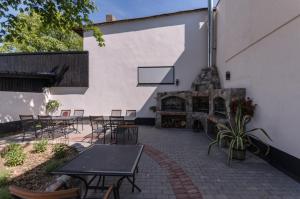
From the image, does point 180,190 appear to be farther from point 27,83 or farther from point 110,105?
point 27,83

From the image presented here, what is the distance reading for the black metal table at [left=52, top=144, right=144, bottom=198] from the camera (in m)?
2.42

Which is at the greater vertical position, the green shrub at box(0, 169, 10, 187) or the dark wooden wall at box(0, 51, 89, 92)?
the dark wooden wall at box(0, 51, 89, 92)

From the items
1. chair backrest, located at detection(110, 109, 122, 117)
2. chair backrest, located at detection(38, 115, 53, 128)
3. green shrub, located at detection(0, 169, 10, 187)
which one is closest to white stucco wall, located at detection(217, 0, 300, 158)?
green shrub, located at detection(0, 169, 10, 187)

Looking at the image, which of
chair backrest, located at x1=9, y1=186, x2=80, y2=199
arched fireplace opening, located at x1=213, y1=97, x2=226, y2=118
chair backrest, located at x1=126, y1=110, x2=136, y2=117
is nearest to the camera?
chair backrest, located at x1=9, y1=186, x2=80, y2=199

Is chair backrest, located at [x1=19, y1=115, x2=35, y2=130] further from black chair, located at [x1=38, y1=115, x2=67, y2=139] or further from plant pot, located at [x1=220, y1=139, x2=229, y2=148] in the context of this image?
plant pot, located at [x1=220, y1=139, x2=229, y2=148]

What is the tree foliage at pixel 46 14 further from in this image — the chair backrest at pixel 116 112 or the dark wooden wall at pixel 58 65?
the dark wooden wall at pixel 58 65

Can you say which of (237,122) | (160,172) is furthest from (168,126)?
(160,172)

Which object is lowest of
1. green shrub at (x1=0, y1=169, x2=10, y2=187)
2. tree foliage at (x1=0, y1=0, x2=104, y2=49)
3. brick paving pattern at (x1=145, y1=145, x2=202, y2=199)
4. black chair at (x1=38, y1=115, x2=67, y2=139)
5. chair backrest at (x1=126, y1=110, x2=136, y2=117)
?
green shrub at (x1=0, y1=169, x2=10, y2=187)

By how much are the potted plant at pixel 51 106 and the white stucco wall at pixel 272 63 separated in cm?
888

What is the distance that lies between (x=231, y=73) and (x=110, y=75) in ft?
19.7

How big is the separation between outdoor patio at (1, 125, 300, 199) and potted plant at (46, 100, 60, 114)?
7351 mm

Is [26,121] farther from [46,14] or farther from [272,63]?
[272,63]

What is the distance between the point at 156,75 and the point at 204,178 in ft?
23.8

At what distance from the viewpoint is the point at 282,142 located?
4.22 meters
